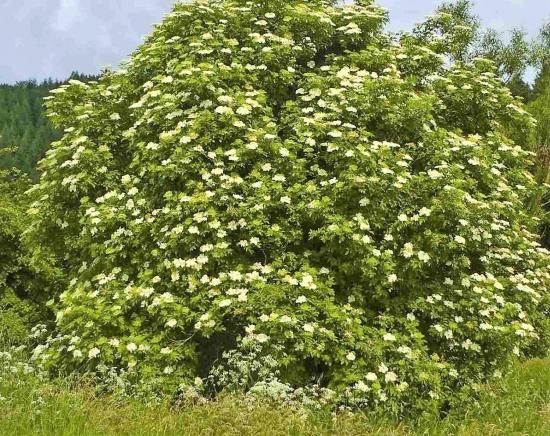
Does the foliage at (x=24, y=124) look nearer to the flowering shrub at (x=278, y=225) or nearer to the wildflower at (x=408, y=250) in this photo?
the flowering shrub at (x=278, y=225)

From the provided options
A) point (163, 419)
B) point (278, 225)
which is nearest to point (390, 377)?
point (278, 225)

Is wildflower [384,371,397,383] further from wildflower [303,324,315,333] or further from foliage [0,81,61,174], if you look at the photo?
foliage [0,81,61,174]

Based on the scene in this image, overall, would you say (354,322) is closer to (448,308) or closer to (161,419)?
(448,308)

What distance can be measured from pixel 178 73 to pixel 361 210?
358cm

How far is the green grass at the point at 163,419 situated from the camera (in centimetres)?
629

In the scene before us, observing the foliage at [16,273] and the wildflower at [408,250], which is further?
the foliage at [16,273]

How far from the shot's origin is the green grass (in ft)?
20.6

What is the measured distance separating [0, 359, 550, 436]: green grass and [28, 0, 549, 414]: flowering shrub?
0.88m

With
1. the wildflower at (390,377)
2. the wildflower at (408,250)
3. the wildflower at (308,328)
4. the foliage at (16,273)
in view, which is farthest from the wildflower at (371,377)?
the foliage at (16,273)

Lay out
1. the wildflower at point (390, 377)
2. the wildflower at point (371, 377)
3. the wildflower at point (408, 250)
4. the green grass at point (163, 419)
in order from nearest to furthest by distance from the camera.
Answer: the green grass at point (163, 419), the wildflower at point (371, 377), the wildflower at point (390, 377), the wildflower at point (408, 250)

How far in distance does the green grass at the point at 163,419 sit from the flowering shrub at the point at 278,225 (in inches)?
34.7

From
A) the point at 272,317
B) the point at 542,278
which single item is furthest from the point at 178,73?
the point at 542,278

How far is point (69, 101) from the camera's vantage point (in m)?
12.8

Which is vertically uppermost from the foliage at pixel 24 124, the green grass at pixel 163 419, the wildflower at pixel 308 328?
the foliage at pixel 24 124
